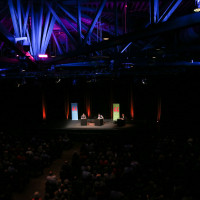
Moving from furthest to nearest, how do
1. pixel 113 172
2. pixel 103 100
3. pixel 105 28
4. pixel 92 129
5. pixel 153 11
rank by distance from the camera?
pixel 103 100, pixel 92 129, pixel 105 28, pixel 113 172, pixel 153 11

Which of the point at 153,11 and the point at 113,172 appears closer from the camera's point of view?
the point at 153,11

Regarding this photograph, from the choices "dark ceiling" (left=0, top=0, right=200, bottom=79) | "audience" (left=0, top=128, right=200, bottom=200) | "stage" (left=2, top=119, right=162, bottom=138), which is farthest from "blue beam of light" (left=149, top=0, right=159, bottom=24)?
"stage" (left=2, top=119, right=162, bottom=138)

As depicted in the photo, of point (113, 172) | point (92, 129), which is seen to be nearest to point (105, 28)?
point (113, 172)

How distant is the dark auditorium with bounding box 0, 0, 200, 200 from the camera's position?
5.60 metres

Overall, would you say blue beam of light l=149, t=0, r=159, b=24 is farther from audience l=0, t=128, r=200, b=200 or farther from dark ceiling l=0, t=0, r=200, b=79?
audience l=0, t=128, r=200, b=200

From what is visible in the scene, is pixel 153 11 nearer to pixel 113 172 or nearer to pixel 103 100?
pixel 113 172

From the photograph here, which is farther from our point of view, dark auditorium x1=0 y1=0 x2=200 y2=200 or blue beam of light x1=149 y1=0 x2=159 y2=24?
dark auditorium x1=0 y1=0 x2=200 y2=200

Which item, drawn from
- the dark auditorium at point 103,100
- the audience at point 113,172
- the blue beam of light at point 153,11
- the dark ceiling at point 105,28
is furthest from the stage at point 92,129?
the blue beam of light at point 153,11

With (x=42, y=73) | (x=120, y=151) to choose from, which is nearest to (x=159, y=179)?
(x=120, y=151)

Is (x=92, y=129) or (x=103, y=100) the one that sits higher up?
(x=103, y=100)

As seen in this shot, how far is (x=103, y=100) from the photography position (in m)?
18.1

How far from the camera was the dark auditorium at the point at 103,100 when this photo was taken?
5.60 m

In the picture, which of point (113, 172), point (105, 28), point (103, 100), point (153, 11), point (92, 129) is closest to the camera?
point (153, 11)

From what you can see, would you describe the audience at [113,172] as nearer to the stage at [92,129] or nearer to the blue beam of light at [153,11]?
the stage at [92,129]
